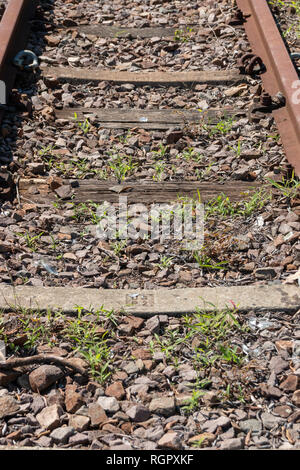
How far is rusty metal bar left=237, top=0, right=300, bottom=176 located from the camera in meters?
4.23

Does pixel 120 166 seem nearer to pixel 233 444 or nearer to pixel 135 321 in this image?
pixel 135 321

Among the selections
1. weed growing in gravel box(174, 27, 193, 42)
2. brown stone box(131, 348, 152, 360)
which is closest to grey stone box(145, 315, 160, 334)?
brown stone box(131, 348, 152, 360)

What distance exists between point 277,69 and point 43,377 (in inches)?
117

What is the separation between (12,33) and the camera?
5.14 m

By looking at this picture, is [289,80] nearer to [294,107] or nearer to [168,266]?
[294,107]

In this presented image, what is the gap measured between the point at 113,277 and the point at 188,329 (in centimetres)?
A: 59

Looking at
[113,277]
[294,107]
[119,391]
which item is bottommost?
[119,391]

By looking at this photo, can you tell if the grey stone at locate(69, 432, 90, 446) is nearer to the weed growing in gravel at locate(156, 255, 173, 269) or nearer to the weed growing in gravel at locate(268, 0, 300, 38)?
the weed growing in gravel at locate(156, 255, 173, 269)

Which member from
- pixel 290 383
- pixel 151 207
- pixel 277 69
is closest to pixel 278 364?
pixel 290 383

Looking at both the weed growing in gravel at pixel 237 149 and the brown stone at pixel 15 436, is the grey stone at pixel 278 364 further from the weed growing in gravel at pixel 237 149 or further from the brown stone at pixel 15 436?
the weed growing in gravel at pixel 237 149

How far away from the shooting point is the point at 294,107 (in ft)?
14.1

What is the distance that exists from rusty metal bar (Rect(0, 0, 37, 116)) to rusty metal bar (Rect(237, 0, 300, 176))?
72.8 inches

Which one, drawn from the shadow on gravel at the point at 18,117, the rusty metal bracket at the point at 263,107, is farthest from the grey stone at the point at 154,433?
the rusty metal bracket at the point at 263,107
